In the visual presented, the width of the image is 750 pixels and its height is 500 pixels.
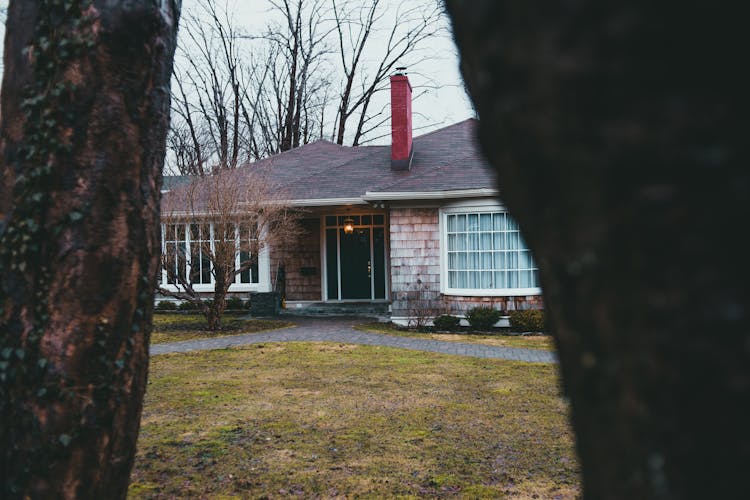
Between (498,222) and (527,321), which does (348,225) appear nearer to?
(498,222)

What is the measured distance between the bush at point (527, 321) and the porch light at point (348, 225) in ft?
19.7

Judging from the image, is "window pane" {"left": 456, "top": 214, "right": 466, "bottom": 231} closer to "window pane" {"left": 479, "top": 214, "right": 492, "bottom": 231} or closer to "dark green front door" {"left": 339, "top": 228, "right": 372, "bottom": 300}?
"window pane" {"left": 479, "top": 214, "right": 492, "bottom": 231}

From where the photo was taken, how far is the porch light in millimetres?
17159

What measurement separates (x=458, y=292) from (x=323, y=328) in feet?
10.6

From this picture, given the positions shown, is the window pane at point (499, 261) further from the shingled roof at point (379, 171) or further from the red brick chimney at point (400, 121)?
the red brick chimney at point (400, 121)

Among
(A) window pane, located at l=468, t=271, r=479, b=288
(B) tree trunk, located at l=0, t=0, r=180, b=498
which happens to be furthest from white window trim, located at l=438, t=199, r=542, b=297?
(B) tree trunk, located at l=0, t=0, r=180, b=498

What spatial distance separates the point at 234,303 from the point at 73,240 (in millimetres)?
15265

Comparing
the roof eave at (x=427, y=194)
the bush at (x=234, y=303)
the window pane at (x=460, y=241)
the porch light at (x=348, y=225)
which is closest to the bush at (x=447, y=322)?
the window pane at (x=460, y=241)

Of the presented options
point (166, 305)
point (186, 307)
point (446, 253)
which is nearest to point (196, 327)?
point (186, 307)

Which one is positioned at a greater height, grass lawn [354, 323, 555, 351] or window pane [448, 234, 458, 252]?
window pane [448, 234, 458, 252]

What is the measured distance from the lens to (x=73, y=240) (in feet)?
7.59

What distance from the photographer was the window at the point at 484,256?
13.1 metres

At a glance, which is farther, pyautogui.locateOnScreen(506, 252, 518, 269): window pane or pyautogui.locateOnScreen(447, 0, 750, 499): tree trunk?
pyautogui.locateOnScreen(506, 252, 518, 269): window pane

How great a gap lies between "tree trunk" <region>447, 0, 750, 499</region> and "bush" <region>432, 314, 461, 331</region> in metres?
12.6
